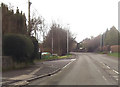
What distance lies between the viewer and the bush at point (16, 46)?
2252 cm

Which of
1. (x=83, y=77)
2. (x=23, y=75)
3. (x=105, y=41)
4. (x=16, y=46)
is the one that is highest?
(x=105, y=41)

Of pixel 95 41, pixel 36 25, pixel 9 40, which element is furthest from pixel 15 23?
pixel 95 41

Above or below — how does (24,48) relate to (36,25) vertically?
below

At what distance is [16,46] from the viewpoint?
22.9 metres

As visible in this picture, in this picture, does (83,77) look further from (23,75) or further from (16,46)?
(16,46)

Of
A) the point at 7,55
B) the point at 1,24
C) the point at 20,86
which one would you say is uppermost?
the point at 1,24

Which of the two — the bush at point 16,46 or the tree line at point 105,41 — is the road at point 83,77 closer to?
the bush at point 16,46

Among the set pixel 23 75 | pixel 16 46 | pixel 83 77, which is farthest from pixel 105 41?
pixel 23 75

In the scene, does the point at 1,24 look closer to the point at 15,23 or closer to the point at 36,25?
the point at 15,23

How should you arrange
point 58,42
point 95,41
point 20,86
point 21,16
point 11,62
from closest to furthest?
point 20,86, point 11,62, point 21,16, point 58,42, point 95,41

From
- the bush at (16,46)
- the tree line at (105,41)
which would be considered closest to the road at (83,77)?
the bush at (16,46)

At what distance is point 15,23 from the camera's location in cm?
2517

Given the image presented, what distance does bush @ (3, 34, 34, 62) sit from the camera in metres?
22.5

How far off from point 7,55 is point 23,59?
80.7 inches
